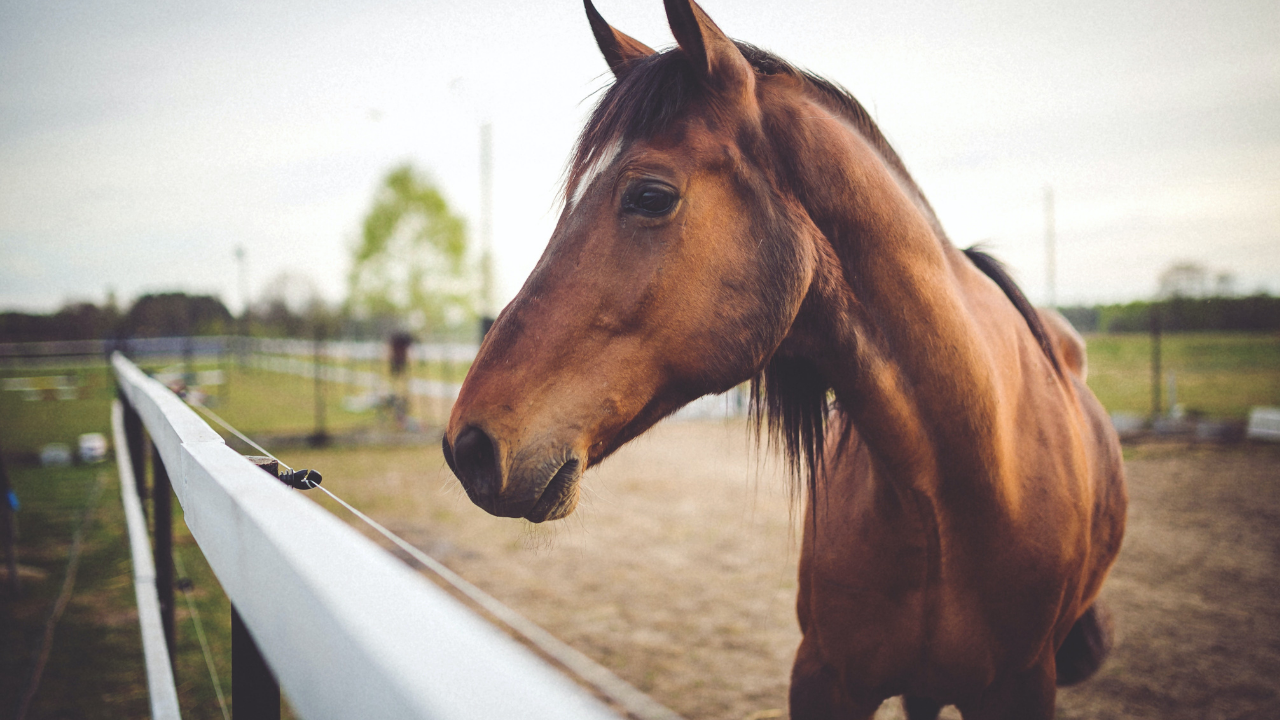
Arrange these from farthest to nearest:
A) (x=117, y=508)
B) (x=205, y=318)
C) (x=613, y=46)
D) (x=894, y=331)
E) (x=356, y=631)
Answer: (x=205, y=318)
(x=117, y=508)
(x=613, y=46)
(x=894, y=331)
(x=356, y=631)

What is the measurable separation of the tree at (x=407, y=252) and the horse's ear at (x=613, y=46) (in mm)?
25277

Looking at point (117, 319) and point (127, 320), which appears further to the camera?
point (117, 319)

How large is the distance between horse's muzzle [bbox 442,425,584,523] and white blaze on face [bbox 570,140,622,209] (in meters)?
0.55

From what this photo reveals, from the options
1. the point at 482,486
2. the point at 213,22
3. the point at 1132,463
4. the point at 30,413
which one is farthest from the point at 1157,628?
the point at 30,413

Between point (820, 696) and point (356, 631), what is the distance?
6.24 feet

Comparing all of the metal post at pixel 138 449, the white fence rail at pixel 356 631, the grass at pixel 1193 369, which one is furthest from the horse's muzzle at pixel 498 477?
the grass at pixel 1193 369

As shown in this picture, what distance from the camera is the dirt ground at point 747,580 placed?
11.5 feet

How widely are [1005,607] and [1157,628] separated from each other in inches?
150

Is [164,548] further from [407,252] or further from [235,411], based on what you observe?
[407,252]

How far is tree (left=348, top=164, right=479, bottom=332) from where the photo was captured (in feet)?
82.5

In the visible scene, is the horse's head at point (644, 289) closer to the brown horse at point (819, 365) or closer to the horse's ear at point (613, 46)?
the brown horse at point (819, 365)

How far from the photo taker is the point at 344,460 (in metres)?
9.56

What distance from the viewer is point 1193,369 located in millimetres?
14219

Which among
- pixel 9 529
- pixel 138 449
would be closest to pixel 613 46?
pixel 138 449
